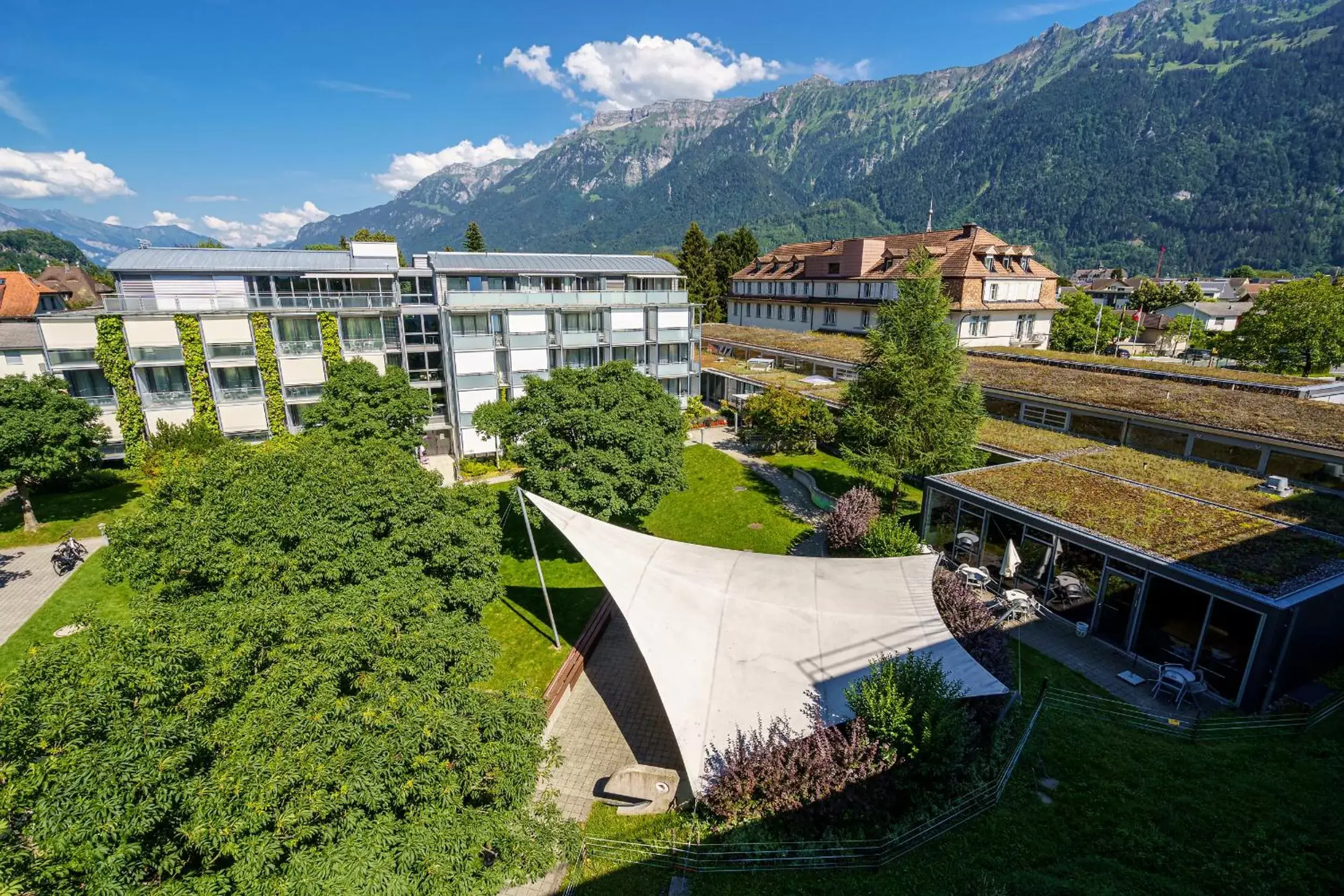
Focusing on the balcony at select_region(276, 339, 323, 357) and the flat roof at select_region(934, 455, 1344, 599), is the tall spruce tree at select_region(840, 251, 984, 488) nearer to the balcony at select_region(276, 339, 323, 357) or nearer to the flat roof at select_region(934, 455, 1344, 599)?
the flat roof at select_region(934, 455, 1344, 599)

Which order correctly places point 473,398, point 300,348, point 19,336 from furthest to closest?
1. point 473,398
2. point 19,336
3. point 300,348

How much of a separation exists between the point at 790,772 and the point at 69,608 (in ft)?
84.4

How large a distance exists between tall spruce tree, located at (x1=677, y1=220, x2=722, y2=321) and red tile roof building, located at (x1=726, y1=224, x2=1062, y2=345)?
516 inches

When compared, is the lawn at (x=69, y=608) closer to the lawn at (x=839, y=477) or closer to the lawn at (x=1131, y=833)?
the lawn at (x=1131, y=833)

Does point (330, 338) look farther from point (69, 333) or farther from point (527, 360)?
point (69, 333)

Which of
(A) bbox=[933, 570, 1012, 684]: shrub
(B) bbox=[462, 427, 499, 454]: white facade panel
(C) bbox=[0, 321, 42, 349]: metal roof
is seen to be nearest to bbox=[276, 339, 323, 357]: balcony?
(B) bbox=[462, 427, 499, 454]: white facade panel

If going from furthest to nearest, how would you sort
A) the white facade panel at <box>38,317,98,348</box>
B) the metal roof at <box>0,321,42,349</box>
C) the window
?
1. the metal roof at <box>0,321,42,349</box>
2. the white facade panel at <box>38,317,98,348</box>
3. the window

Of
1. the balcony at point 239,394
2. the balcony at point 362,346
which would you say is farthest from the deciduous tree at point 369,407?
the balcony at point 239,394

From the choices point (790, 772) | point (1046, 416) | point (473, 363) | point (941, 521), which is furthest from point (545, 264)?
point (790, 772)

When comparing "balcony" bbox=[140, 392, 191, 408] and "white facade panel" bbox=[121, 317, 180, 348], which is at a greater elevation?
"white facade panel" bbox=[121, 317, 180, 348]

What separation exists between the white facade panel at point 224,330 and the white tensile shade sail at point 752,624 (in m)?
28.1

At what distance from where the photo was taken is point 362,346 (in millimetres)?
37188

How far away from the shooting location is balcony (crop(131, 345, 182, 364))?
33000mm

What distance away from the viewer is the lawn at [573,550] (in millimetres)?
19844
